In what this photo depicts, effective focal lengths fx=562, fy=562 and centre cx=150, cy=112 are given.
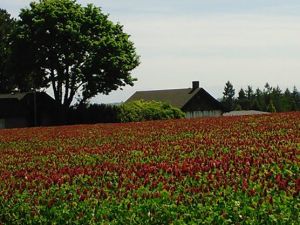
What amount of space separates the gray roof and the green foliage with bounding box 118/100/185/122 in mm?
15769

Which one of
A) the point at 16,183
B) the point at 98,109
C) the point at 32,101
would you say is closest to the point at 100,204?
the point at 16,183

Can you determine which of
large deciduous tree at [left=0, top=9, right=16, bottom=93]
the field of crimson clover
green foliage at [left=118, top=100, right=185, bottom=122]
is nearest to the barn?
green foliage at [left=118, top=100, right=185, bottom=122]

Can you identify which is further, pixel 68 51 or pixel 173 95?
pixel 173 95

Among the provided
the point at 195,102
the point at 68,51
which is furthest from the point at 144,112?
the point at 195,102

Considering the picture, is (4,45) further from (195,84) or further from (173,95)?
(195,84)

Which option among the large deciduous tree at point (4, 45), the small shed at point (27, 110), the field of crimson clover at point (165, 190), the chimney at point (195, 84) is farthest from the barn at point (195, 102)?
the field of crimson clover at point (165, 190)

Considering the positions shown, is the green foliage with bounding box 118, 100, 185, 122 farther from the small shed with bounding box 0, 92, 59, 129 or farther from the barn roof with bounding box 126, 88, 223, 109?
the barn roof with bounding box 126, 88, 223, 109

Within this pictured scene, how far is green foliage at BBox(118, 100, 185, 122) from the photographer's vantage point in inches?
2183

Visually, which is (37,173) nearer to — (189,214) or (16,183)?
(16,183)

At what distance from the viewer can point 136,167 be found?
1156 cm

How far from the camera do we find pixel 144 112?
187 feet

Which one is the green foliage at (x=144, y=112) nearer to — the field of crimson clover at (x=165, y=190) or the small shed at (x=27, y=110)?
the small shed at (x=27, y=110)

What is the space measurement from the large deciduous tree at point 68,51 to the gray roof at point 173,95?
20236 millimetres

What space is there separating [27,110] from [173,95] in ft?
83.5
